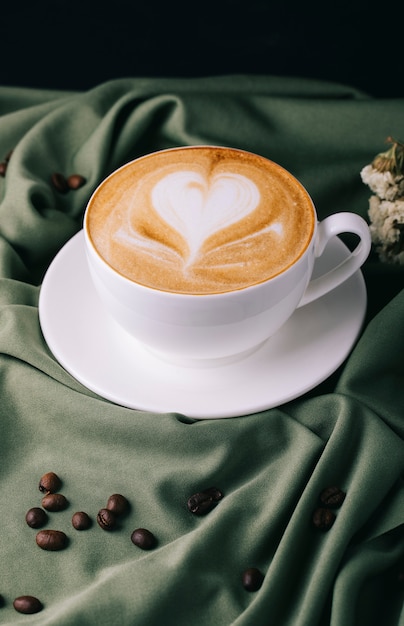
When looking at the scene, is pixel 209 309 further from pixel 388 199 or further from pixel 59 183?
pixel 59 183

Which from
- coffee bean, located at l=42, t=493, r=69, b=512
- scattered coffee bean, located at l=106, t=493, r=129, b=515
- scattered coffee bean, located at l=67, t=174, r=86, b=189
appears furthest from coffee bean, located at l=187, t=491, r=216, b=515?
scattered coffee bean, located at l=67, t=174, r=86, b=189

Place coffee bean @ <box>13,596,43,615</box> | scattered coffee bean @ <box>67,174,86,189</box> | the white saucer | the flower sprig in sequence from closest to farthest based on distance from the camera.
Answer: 1. coffee bean @ <box>13,596,43,615</box>
2. the white saucer
3. the flower sprig
4. scattered coffee bean @ <box>67,174,86,189</box>

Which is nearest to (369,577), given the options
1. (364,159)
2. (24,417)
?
(24,417)

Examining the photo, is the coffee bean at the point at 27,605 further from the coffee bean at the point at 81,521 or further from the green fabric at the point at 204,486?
the coffee bean at the point at 81,521

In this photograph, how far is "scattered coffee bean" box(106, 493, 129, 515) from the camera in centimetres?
153

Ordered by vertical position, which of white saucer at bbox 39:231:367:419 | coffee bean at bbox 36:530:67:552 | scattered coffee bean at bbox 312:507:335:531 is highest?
white saucer at bbox 39:231:367:419

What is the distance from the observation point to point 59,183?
2.17 metres

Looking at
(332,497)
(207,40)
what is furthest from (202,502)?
(207,40)

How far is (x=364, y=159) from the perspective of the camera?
218 centimetres

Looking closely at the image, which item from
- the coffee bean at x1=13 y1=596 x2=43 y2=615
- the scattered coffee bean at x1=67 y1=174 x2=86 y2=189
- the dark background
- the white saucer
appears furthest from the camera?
the dark background

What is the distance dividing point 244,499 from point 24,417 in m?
0.48

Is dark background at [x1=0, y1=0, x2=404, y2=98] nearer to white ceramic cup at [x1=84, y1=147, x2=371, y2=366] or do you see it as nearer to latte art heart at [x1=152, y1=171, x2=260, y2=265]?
latte art heart at [x1=152, y1=171, x2=260, y2=265]

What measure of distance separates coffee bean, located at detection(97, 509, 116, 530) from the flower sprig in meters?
0.87

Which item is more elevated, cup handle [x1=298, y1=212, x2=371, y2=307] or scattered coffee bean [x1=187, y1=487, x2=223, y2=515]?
cup handle [x1=298, y1=212, x2=371, y2=307]
